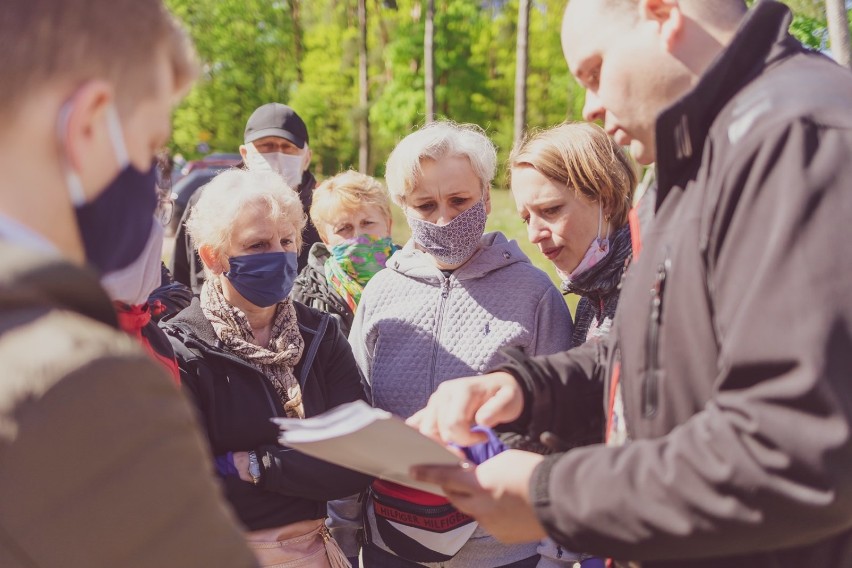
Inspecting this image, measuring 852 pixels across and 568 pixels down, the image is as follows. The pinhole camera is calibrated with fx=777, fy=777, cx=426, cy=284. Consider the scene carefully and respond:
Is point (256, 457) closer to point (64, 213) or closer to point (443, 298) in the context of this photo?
point (443, 298)

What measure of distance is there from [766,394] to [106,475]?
0.95 meters

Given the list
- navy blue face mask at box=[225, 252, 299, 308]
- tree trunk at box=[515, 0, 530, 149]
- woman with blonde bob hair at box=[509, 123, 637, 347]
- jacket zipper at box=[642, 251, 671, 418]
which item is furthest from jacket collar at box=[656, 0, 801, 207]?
tree trunk at box=[515, 0, 530, 149]

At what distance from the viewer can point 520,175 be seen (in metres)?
3.13

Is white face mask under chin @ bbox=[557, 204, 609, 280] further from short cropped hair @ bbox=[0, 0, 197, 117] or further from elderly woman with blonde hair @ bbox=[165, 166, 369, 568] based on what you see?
short cropped hair @ bbox=[0, 0, 197, 117]

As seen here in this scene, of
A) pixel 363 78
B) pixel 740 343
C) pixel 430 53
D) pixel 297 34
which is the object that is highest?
pixel 740 343

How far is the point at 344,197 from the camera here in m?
4.50

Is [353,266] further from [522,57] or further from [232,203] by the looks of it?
[522,57]

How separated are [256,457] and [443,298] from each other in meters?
0.95

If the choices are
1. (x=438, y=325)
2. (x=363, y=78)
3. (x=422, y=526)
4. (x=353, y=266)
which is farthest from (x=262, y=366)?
(x=363, y=78)

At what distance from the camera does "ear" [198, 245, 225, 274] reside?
315 centimetres

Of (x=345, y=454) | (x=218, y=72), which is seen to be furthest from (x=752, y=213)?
(x=218, y=72)

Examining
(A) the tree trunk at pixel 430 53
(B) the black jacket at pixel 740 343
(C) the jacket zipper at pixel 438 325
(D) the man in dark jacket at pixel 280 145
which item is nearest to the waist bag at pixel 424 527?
(C) the jacket zipper at pixel 438 325

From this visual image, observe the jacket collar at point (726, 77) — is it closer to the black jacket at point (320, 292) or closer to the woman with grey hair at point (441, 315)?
the woman with grey hair at point (441, 315)

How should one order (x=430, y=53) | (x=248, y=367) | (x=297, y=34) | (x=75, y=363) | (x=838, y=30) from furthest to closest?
(x=297, y=34)
(x=430, y=53)
(x=838, y=30)
(x=248, y=367)
(x=75, y=363)
